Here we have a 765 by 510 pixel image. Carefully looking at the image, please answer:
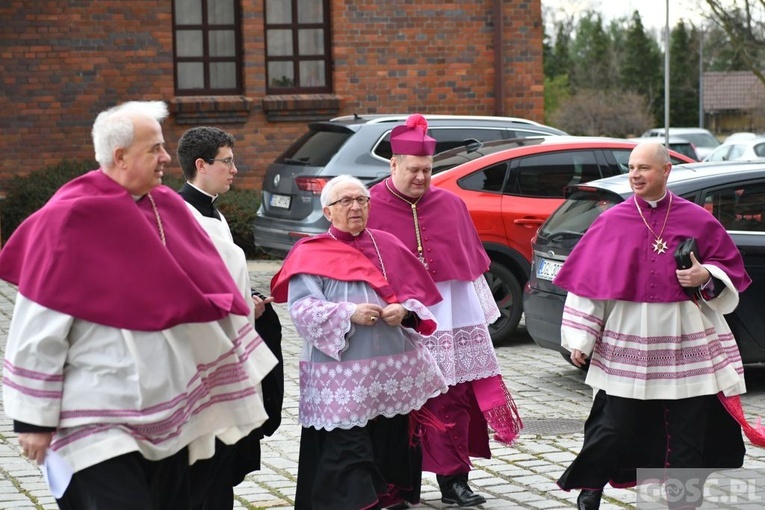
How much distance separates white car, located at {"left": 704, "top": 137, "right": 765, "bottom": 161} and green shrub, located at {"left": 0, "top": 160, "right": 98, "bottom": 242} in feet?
58.7

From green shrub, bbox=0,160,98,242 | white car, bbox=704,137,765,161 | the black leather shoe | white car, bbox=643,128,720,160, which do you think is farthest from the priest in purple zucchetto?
white car, bbox=643,128,720,160

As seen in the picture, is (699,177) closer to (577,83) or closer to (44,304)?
(44,304)

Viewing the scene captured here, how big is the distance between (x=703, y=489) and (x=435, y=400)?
1374 mm

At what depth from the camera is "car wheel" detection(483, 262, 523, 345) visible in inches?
444

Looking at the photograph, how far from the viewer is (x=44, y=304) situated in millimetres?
4258

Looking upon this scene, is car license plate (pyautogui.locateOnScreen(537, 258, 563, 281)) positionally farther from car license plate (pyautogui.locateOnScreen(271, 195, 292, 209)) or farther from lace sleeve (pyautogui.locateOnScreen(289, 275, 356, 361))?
car license plate (pyautogui.locateOnScreen(271, 195, 292, 209))

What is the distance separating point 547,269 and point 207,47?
10.7 metres

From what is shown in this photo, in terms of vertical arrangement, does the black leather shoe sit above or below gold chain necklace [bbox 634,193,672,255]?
below

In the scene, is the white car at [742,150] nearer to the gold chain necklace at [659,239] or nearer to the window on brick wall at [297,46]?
the window on brick wall at [297,46]

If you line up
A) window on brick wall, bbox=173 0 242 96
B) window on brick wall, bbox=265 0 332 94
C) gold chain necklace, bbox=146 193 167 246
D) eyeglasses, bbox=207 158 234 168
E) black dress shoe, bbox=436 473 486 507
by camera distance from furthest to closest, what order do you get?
window on brick wall, bbox=265 0 332 94
window on brick wall, bbox=173 0 242 96
black dress shoe, bbox=436 473 486 507
eyeglasses, bbox=207 158 234 168
gold chain necklace, bbox=146 193 167 246

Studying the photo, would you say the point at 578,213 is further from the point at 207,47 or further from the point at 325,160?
the point at 207,47

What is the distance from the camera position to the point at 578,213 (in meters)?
9.51

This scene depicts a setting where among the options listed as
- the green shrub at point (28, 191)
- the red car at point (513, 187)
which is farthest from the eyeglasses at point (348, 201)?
the green shrub at point (28, 191)

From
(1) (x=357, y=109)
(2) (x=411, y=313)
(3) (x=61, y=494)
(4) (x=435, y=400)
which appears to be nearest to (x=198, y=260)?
(3) (x=61, y=494)
